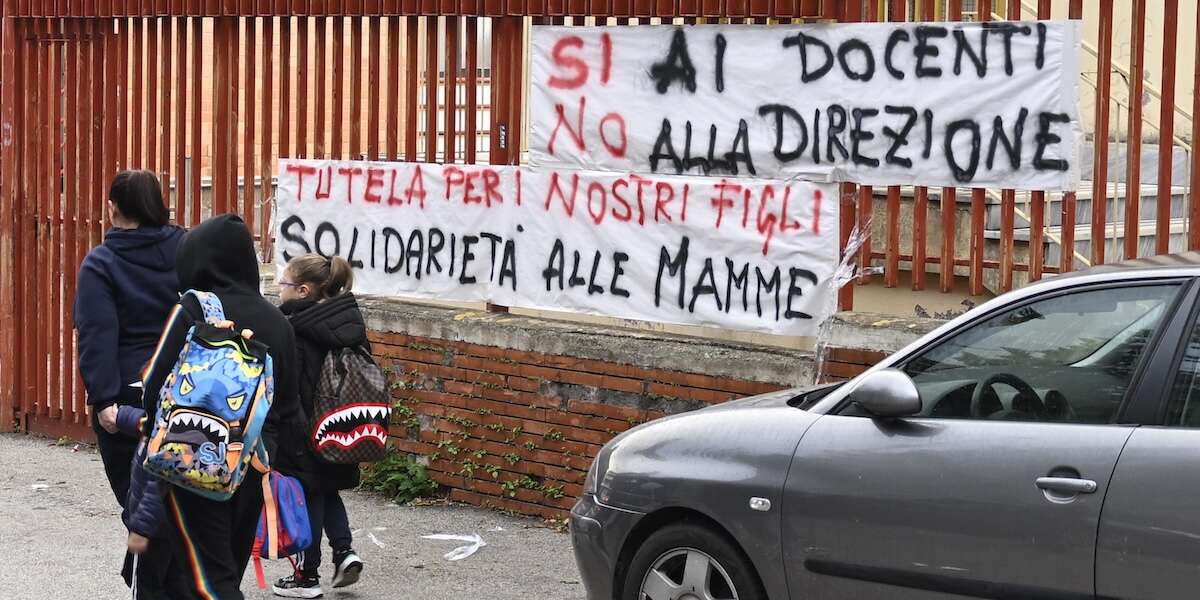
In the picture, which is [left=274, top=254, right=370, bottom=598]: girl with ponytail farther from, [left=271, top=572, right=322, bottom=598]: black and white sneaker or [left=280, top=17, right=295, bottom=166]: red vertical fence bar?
[left=280, top=17, right=295, bottom=166]: red vertical fence bar

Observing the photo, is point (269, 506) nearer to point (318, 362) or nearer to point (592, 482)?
point (318, 362)

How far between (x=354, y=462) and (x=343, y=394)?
0.28 m

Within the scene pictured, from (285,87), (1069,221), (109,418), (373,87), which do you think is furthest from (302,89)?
(1069,221)

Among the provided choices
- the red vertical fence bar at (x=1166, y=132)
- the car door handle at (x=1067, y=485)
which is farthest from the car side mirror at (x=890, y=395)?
the red vertical fence bar at (x=1166, y=132)

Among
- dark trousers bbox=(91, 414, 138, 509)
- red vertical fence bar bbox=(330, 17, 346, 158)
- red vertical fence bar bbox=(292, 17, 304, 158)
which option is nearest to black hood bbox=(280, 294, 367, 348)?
dark trousers bbox=(91, 414, 138, 509)

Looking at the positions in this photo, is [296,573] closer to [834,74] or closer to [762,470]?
[762,470]

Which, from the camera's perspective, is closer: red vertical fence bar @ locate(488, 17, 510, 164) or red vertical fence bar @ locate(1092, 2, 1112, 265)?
red vertical fence bar @ locate(1092, 2, 1112, 265)

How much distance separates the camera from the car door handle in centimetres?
440

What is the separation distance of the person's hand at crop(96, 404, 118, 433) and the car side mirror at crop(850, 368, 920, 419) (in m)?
2.65

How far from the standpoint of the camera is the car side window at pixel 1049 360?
4.59m

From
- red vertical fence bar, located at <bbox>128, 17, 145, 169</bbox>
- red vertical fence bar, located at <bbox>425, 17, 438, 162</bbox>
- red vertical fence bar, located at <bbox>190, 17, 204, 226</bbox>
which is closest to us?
red vertical fence bar, located at <bbox>425, 17, 438, 162</bbox>

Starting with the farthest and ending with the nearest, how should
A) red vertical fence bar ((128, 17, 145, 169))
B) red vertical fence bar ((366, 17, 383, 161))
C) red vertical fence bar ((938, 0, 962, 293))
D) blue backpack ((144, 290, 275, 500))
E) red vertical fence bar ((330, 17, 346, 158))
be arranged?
red vertical fence bar ((128, 17, 145, 169))
red vertical fence bar ((330, 17, 346, 158))
red vertical fence bar ((366, 17, 383, 161))
red vertical fence bar ((938, 0, 962, 293))
blue backpack ((144, 290, 275, 500))

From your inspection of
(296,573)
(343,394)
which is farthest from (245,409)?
(296,573)

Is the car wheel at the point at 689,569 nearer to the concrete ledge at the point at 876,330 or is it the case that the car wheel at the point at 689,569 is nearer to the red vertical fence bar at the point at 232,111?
the concrete ledge at the point at 876,330
